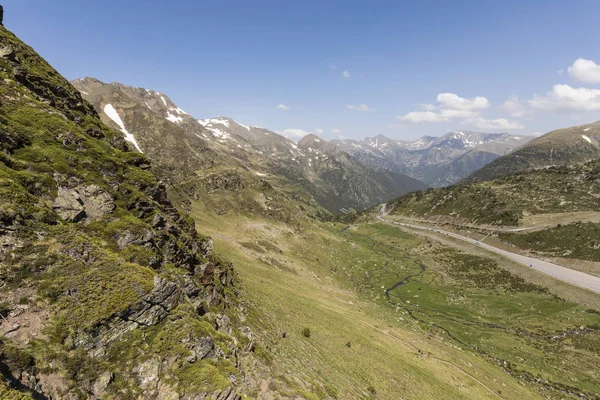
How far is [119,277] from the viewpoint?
59.0 feet

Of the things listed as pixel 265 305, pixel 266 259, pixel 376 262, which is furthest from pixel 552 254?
pixel 265 305

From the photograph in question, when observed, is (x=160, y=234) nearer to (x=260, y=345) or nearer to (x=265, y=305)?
(x=260, y=345)

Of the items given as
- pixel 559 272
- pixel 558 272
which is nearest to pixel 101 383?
pixel 558 272

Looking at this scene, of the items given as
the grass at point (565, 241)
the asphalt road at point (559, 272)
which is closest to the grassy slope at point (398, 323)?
the asphalt road at point (559, 272)

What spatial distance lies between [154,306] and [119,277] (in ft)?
9.51

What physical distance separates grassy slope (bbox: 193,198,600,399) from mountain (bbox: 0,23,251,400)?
777cm

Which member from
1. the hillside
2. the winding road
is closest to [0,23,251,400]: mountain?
the winding road

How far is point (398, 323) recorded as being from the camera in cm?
6425

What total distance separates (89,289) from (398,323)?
63.6 m

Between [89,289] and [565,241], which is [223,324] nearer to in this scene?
[89,289]

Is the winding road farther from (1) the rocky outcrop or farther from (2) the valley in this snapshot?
(1) the rocky outcrop

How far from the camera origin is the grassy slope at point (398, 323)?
33.6 m

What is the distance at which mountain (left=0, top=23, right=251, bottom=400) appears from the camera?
14188 mm

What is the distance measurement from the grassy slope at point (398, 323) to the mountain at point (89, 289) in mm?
7770
